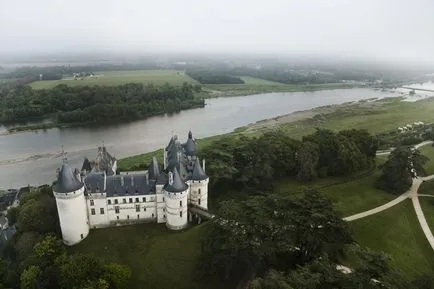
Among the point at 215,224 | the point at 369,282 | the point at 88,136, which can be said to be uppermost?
the point at 369,282

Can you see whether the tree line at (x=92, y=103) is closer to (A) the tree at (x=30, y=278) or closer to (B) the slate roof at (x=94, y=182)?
(B) the slate roof at (x=94, y=182)

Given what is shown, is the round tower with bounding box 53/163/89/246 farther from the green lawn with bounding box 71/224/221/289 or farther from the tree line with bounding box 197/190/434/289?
the tree line with bounding box 197/190/434/289

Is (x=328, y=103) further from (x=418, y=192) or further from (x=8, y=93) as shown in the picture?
(x=8, y=93)

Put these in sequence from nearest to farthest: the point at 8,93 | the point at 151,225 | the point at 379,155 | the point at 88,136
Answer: the point at 151,225 < the point at 379,155 < the point at 88,136 < the point at 8,93

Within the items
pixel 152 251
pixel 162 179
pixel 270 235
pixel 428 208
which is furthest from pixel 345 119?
pixel 152 251

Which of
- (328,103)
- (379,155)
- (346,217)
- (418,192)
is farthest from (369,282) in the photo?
(328,103)
